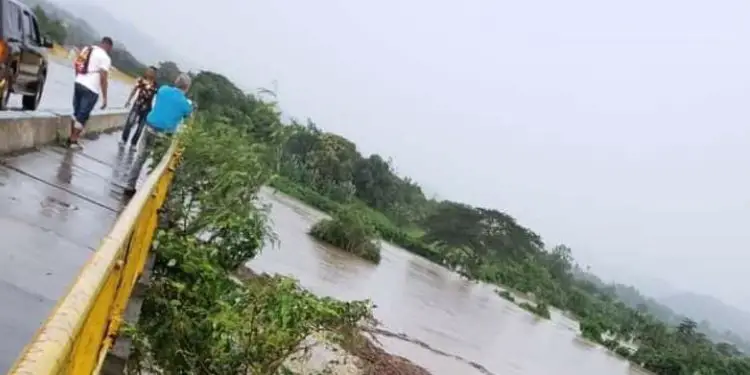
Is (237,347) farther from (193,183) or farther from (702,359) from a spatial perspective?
(702,359)

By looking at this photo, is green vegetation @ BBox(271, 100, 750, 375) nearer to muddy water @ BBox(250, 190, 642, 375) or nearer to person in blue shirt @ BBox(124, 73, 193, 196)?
muddy water @ BBox(250, 190, 642, 375)

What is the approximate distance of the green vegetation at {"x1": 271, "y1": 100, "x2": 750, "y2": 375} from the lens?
5478 cm

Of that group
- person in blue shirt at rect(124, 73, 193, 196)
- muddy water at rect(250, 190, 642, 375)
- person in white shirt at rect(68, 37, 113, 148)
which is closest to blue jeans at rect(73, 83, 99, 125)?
person in white shirt at rect(68, 37, 113, 148)

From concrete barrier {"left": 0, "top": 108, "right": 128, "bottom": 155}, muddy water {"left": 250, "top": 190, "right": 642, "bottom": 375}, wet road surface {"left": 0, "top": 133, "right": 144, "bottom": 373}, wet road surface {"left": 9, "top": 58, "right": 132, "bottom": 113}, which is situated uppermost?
wet road surface {"left": 9, "top": 58, "right": 132, "bottom": 113}

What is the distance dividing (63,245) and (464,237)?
55716 mm

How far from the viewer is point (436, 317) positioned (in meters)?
28.2

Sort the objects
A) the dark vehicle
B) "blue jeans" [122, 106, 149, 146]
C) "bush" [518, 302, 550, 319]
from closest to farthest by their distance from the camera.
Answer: the dark vehicle, "blue jeans" [122, 106, 149, 146], "bush" [518, 302, 550, 319]

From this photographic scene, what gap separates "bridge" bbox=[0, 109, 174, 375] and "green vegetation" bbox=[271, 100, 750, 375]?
→ 4034cm

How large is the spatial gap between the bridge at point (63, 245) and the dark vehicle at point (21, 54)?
33.9 inches

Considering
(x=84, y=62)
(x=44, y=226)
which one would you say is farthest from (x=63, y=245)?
(x=84, y=62)

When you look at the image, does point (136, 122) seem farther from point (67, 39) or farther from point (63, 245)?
point (67, 39)

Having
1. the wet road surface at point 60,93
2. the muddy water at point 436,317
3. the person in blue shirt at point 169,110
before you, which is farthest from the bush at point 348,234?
the person in blue shirt at point 169,110

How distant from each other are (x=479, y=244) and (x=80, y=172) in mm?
53410

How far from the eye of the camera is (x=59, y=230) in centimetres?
709
